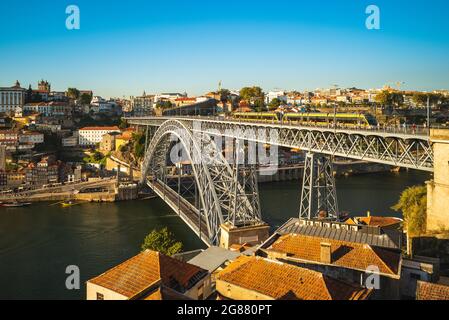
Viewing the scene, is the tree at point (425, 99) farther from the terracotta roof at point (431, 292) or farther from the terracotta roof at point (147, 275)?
the terracotta roof at point (147, 275)

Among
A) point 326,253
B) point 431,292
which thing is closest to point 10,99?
Result: point 326,253

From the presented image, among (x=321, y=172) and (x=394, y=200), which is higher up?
(x=321, y=172)

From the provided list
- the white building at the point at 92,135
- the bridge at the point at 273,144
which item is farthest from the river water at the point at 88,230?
the white building at the point at 92,135

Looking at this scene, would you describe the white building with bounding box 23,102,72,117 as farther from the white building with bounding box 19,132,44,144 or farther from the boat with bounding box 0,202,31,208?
the boat with bounding box 0,202,31,208

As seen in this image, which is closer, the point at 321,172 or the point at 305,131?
the point at 321,172
